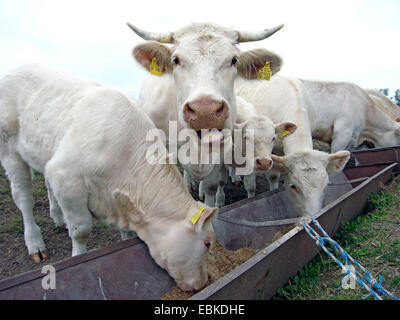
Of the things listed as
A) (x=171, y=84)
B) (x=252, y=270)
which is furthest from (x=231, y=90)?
(x=252, y=270)

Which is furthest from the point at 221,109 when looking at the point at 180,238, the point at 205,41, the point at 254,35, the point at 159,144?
the point at 254,35

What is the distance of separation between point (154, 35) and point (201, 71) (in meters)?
1.02

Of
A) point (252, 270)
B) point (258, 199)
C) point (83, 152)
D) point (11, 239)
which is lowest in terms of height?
point (11, 239)

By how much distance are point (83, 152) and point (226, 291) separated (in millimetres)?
1794

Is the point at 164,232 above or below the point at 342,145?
above

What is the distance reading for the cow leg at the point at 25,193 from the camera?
4.16 metres

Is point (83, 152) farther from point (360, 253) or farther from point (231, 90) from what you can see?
point (360, 253)

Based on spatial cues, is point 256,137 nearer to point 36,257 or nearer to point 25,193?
point 25,193

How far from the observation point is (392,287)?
9.15 feet

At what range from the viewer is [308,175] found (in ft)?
13.6

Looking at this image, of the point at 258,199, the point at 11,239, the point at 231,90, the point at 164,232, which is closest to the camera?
the point at 164,232

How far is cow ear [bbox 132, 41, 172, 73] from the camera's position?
377 cm

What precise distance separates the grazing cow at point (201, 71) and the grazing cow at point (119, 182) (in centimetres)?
55
